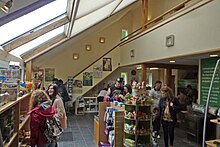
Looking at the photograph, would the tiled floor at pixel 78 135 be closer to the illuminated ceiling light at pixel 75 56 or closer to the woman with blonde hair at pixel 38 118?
the woman with blonde hair at pixel 38 118

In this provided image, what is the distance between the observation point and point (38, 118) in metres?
2.63

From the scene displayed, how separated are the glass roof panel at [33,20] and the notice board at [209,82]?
3702 mm

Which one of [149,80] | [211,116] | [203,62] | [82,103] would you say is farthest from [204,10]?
[149,80]

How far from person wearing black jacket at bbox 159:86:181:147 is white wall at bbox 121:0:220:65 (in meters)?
1.14

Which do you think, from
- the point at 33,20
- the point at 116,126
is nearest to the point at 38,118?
the point at 116,126

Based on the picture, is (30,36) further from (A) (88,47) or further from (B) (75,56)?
(A) (88,47)

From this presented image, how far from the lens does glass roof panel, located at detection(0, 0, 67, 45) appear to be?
2.91 metres

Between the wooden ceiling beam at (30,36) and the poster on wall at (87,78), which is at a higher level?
the wooden ceiling beam at (30,36)

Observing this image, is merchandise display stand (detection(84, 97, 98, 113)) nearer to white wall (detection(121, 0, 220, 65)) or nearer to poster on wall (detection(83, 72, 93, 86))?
poster on wall (detection(83, 72, 93, 86))

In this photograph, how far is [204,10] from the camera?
3.81m

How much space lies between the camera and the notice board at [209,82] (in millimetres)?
4309

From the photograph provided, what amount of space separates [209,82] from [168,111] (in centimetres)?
140

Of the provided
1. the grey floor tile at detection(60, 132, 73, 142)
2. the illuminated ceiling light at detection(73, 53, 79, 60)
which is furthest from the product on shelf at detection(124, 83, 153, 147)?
the illuminated ceiling light at detection(73, 53, 79, 60)

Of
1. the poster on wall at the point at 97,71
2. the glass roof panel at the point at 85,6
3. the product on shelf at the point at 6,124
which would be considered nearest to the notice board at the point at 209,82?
the glass roof panel at the point at 85,6
